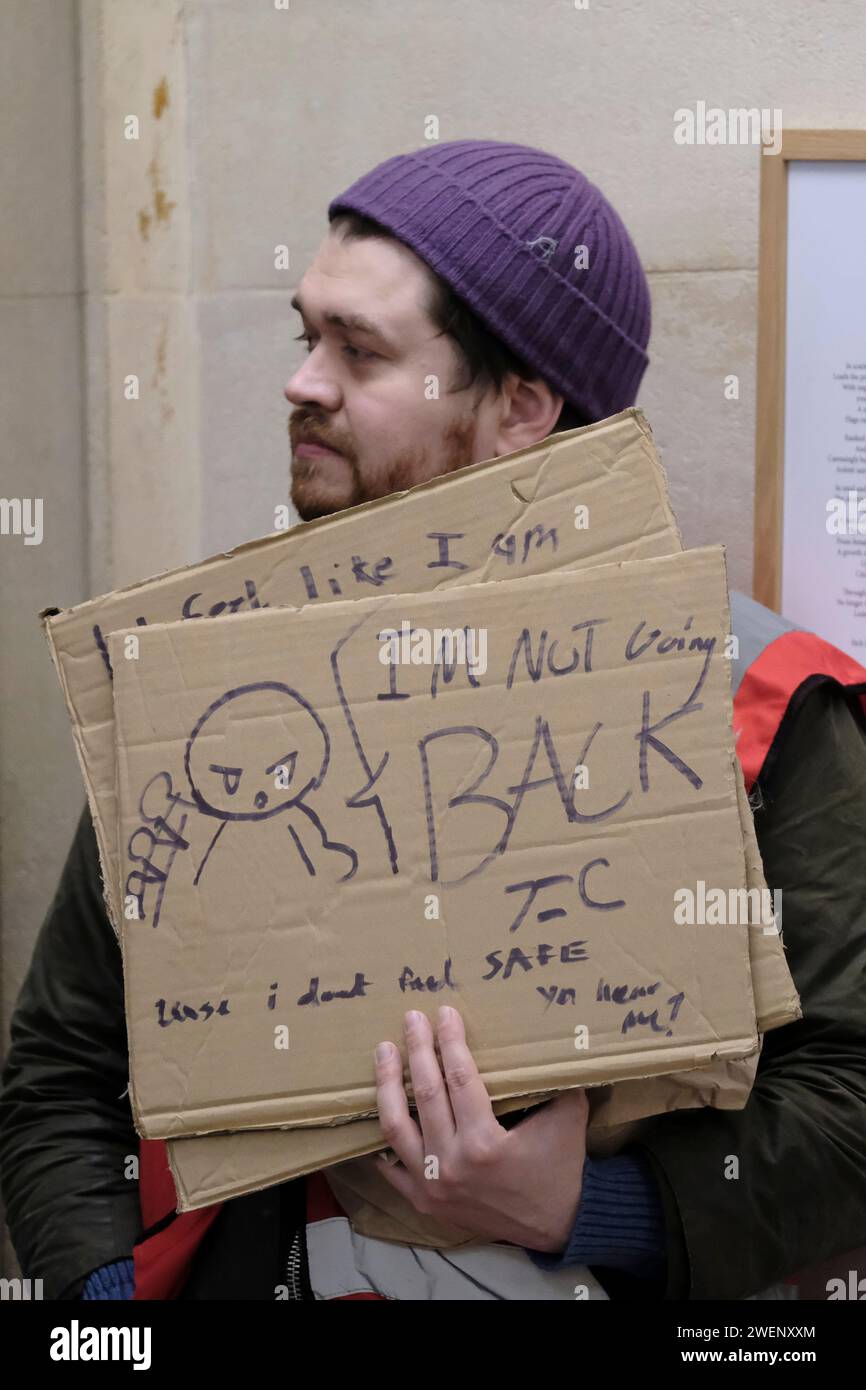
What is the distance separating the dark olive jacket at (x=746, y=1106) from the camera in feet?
Answer: 4.53

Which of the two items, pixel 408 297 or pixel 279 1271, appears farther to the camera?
pixel 408 297

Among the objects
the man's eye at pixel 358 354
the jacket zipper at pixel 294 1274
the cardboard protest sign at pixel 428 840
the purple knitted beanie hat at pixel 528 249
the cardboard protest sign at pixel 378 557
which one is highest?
the purple knitted beanie hat at pixel 528 249

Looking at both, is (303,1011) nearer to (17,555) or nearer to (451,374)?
(451,374)

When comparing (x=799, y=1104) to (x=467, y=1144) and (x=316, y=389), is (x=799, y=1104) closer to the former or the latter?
(x=467, y=1144)

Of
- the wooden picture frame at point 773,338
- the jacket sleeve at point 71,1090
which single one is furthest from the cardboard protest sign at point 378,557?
the wooden picture frame at point 773,338

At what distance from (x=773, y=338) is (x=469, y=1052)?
1.26m

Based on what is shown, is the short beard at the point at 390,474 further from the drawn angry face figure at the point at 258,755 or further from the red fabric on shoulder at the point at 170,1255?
the red fabric on shoulder at the point at 170,1255

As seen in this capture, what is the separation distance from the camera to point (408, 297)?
1644 mm

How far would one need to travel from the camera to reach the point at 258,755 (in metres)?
1.26

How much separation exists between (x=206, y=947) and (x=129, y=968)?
74 mm

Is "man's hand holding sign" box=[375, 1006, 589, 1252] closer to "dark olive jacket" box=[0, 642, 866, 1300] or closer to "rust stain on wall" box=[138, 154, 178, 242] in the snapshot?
"dark olive jacket" box=[0, 642, 866, 1300]

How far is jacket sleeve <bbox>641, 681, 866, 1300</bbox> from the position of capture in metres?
1.37

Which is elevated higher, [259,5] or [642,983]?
[259,5]

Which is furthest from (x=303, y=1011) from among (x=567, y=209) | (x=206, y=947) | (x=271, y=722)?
(x=567, y=209)
